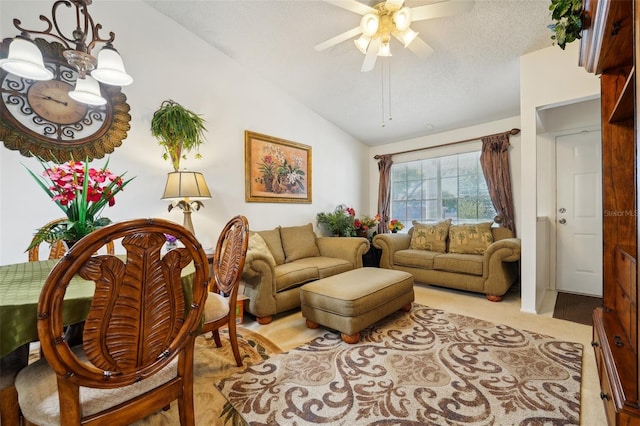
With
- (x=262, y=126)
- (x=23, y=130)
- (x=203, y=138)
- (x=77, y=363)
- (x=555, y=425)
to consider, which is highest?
(x=262, y=126)

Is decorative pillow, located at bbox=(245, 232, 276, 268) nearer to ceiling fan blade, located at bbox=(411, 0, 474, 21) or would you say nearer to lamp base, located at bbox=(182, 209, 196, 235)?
lamp base, located at bbox=(182, 209, 196, 235)

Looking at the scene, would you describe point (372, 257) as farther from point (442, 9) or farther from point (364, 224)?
point (442, 9)

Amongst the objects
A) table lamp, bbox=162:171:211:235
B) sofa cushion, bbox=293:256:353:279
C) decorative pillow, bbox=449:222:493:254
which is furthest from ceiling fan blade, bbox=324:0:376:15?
decorative pillow, bbox=449:222:493:254

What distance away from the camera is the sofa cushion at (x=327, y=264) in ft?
10.0

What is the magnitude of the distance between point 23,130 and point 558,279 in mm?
5681

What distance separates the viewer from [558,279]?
137 inches

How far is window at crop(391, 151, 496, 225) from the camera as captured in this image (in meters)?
4.04

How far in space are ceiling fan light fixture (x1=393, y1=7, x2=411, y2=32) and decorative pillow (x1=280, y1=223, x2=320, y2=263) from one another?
246 cm

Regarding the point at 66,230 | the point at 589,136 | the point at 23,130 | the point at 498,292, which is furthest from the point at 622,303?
the point at 23,130

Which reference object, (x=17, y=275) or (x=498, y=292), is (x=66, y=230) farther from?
(x=498, y=292)

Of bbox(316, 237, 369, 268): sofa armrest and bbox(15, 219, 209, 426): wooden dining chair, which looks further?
bbox(316, 237, 369, 268): sofa armrest

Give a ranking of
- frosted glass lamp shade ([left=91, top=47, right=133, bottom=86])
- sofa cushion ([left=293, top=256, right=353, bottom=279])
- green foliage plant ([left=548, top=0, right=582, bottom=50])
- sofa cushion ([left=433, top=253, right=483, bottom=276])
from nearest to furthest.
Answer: green foliage plant ([left=548, top=0, right=582, bottom=50])
frosted glass lamp shade ([left=91, top=47, right=133, bottom=86])
sofa cushion ([left=293, top=256, right=353, bottom=279])
sofa cushion ([left=433, top=253, right=483, bottom=276])

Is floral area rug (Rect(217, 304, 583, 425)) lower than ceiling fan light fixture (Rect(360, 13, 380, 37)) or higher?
lower

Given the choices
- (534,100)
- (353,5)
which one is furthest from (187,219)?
(534,100)
